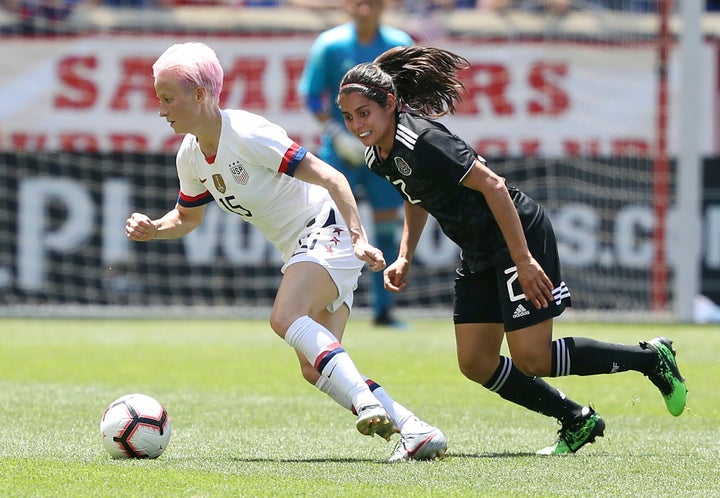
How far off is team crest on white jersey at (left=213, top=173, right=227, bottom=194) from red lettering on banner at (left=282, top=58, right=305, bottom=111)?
27.9 feet

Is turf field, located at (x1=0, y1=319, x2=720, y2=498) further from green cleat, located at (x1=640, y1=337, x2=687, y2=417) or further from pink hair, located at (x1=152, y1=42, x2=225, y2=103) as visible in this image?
pink hair, located at (x1=152, y1=42, x2=225, y2=103)

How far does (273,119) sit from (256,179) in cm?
860

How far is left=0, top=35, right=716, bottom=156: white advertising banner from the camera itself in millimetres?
13828

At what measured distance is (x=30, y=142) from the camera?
1387cm

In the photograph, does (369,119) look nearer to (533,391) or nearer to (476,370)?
(476,370)

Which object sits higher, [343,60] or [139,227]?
[343,60]

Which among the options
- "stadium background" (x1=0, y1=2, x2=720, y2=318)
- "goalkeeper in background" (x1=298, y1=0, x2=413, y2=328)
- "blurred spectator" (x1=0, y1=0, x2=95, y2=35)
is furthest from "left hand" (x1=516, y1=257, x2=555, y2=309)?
"blurred spectator" (x1=0, y1=0, x2=95, y2=35)

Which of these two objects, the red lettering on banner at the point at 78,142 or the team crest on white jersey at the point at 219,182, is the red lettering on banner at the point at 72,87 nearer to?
the red lettering on banner at the point at 78,142

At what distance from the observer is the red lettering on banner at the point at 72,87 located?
13953 mm

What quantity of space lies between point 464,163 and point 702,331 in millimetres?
7089

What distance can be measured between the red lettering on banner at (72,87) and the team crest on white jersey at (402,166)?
30.2 feet

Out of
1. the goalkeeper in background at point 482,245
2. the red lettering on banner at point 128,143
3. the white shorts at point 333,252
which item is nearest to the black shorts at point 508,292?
the goalkeeper in background at point 482,245

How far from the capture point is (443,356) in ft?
32.0

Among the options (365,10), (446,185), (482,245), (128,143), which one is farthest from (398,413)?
(128,143)
